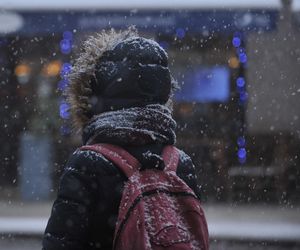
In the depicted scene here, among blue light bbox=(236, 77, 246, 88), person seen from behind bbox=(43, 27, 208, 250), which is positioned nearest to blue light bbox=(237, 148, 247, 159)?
blue light bbox=(236, 77, 246, 88)

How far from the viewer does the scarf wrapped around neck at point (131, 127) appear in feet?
6.77

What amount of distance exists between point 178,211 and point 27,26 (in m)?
8.88

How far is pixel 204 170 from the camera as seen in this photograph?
10422mm

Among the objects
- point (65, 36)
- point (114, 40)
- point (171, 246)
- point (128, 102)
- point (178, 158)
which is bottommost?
point (171, 246)

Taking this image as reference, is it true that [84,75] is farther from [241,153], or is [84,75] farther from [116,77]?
[241,153]

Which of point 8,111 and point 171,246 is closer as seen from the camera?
point 171,246

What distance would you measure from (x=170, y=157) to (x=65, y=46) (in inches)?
335

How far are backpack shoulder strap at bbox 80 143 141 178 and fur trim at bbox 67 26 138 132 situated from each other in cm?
20

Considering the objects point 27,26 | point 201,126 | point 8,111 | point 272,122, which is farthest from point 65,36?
point 272,122

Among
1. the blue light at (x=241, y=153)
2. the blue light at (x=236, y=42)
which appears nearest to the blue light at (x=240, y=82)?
the blue light at (x=236, y=42)

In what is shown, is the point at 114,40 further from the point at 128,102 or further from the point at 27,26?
the point at 27,26

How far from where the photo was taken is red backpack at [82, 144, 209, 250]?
1.88 m

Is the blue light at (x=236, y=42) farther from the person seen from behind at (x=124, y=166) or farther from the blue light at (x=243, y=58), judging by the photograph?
the person seen from behind at (x=124, y=166)

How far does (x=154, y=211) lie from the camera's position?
75.5 inches
